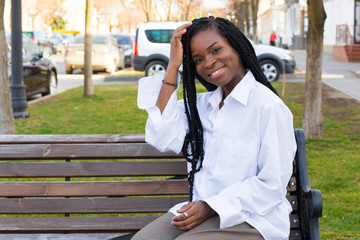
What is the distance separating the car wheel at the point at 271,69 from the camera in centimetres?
1850

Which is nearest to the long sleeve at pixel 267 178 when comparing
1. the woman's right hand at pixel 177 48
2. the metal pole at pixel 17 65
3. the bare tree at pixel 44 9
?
the woman's right hand at pixel 177 48

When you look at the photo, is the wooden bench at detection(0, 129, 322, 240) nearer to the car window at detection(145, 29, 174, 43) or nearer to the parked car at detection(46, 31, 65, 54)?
the car window at detection(145, 29, 174, 43)

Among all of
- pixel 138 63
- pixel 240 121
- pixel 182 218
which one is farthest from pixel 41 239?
pixel 138 63

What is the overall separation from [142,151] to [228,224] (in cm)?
104

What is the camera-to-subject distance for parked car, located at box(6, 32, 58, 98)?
1295 centimetres

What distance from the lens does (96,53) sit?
22.4 metres

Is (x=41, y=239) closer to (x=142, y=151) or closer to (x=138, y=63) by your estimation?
(x=142, y=151)

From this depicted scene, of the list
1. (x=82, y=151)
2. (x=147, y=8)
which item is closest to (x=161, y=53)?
(x=82, y=151)

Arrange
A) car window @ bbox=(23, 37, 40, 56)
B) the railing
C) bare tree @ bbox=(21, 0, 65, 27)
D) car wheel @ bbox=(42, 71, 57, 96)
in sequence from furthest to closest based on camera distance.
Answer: bare tree @ bbox=(21, 0, 65, 27) → the railing → car wheel @ bbox=(42, 71, 57, 96) → car window @ bbox=(23, 37, 40, 56)

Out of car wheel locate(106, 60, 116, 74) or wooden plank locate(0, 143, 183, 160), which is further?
car wheel locate(106, 60, 116, 74)

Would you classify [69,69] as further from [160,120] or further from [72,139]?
[160,120]

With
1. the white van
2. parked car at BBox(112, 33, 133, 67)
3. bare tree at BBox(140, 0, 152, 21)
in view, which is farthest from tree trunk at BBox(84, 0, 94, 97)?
bare tree at BBox(140, 0, 152, 21)

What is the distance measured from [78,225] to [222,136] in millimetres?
1159

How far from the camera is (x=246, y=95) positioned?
268 centimetres
